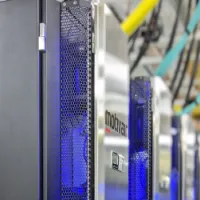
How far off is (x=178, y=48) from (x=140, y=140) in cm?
120

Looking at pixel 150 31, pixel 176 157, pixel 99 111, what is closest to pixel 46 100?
pixel 99 111

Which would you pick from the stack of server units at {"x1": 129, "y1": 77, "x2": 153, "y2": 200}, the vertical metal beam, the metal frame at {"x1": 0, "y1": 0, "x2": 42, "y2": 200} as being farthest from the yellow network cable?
the metal frame at {"x1": 0, "y1": 0, "x2": 42, "y2": 200}

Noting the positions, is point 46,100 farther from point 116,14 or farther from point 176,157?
point 176,157

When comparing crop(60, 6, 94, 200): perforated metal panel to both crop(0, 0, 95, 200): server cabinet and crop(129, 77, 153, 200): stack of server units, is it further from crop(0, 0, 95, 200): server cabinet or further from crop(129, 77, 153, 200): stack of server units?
crop(129, 77, 153, 200): stack of server units

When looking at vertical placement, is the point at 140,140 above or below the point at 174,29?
below

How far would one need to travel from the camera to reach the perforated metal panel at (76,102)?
3.50 ft

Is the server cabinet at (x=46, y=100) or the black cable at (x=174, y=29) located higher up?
the black cable at (x=174, y=29)

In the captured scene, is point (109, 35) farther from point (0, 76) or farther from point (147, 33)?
point (147, 33)

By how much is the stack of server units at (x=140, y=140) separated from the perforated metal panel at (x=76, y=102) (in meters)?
0.61

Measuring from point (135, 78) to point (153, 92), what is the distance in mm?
181

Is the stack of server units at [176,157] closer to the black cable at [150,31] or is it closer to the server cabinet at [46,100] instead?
the black cable at [150,31]

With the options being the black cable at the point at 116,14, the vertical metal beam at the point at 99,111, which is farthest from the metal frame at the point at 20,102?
the black cable at the point at 116,14

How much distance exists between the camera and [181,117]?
3520 mm

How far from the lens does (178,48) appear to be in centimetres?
266
